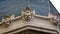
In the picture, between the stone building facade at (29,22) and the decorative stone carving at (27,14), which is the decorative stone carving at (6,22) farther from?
the decorative stone carving at (27,14)

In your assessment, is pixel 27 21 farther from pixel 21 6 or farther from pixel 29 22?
pixel 21 6

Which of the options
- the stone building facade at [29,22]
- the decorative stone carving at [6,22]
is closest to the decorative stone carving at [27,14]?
the stone building facade at [29,22]

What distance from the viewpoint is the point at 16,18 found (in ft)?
25.9

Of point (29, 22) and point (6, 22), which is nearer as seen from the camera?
point (29, 22)

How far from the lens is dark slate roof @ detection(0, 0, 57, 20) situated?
8.48 m

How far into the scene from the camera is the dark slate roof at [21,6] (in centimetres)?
848

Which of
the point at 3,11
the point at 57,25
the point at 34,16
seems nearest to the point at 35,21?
the point at 34,16

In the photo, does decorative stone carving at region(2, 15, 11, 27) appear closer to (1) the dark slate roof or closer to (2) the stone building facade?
(2) the stone building facade

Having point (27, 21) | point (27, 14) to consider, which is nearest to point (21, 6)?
point (27, 14)

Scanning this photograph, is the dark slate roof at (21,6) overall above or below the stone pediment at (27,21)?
above

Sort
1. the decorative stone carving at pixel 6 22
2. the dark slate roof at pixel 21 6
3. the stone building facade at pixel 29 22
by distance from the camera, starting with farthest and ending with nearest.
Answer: the dark slate roof at pixel 21 6 → the decorative stone carving at pixel 6 22 → the stone building facade at pixel 29 22

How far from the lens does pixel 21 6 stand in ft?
28.0

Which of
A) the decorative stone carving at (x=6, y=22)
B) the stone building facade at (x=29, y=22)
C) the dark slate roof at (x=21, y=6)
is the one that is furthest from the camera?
the dark slate roof at (x=21, y=6)

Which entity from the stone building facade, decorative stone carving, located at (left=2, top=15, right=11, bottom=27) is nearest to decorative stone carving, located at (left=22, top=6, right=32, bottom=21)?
the stone building facade
